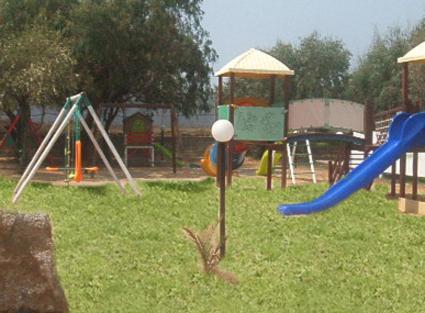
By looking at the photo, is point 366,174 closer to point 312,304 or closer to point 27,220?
point 312,304

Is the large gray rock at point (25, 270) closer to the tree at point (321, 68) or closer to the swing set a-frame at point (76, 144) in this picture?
the swing set a-frame at point (76, 144)

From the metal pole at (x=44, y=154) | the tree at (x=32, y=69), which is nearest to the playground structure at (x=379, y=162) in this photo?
the metal pole at (x=44, y=154)

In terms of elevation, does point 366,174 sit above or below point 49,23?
below

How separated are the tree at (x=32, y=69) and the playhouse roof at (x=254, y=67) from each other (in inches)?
159

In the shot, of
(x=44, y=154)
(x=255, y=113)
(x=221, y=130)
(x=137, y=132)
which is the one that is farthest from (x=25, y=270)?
(x=137, y=132)

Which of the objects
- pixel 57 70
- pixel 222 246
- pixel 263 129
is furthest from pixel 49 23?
pixel 222 246

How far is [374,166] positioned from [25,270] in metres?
5.81

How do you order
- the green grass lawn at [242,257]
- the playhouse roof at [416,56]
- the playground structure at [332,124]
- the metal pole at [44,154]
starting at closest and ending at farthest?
1. the green grass lawn at [242,257]
2. the playhouse roof at [416,56]
3. the metal pole at [44,154]
4. the playground structure at [332,124]

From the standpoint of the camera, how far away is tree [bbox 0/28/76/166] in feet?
50.7

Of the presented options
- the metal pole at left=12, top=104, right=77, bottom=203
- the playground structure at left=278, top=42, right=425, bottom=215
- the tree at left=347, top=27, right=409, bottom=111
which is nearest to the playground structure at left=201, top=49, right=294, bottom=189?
the metal pole at left=12, top=104, right=77, bottom=203

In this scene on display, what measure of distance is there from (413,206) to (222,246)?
15.5 ft

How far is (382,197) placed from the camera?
11.7m

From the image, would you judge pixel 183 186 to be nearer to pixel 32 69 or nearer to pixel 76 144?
pixel 76 144

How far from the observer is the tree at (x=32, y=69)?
15.5 m
